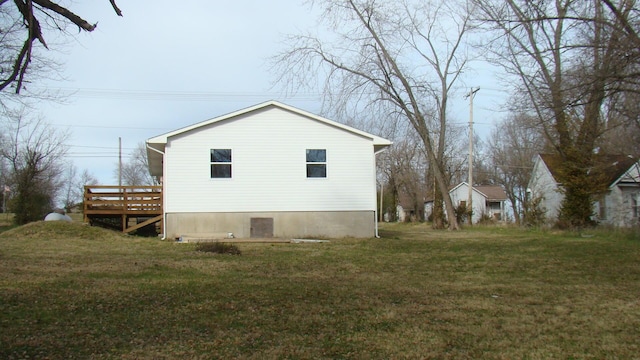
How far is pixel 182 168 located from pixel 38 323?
38.4 feet

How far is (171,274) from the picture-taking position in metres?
8.85

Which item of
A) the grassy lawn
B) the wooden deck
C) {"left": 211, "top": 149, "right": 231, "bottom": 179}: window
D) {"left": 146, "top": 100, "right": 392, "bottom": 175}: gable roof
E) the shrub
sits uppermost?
{"left": 146, "top": 100, "right": 392, "bottom": 175}: gable roof

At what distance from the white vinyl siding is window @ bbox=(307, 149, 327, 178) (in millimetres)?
150

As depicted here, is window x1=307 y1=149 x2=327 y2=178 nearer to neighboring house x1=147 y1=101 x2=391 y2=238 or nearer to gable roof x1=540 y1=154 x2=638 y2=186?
neighboring house x1=147 y1=101 x2=391 y2=238

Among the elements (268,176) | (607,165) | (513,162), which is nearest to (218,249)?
(268,176)

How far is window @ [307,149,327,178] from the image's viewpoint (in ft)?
57.4

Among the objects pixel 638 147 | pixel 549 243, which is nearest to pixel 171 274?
pixel 549 243

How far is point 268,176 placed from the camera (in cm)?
1716

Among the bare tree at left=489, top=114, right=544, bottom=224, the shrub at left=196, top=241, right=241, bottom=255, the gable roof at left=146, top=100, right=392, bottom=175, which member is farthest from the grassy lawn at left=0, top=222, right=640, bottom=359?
the bare tree at left=489, top=114, right=544, bottom=224

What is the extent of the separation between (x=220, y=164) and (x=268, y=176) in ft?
5.19

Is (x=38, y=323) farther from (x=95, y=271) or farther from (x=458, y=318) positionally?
(x=458, y=318)

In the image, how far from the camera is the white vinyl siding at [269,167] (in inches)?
663

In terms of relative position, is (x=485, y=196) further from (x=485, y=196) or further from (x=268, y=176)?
(x=268, y=176)

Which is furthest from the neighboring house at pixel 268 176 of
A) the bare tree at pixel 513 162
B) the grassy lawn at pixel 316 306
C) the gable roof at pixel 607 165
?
the bare tree at pixel 513 162
